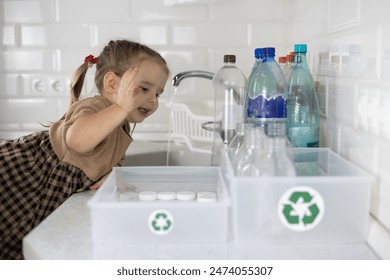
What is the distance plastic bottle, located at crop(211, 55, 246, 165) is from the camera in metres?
1.12

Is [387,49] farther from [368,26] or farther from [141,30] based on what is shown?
[141,30]

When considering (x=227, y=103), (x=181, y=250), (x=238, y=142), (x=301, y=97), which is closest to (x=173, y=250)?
(x=181, y=250)

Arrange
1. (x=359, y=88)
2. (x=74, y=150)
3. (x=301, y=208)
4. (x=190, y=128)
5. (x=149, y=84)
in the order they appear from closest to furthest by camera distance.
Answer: (x=301, y=208) → (x=359, y=88) → (x=74, y=150) → (x=149, y=84) → (x=190, y=128)

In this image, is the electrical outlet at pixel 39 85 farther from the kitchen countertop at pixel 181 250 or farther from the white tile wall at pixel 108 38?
the kitchen countertop at pixel 181 250

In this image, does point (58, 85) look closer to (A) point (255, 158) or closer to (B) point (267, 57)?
(B) point (267, 57)

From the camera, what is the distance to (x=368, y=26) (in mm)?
730

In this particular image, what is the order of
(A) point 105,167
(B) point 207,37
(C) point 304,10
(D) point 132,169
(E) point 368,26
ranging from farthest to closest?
(B) point 207,37, (C) point 304,10, (A) point 105,167, (D) point 132,169, (E) point 368,26

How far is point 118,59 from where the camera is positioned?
4.34ft

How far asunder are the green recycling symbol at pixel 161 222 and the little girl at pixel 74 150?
391 millimetres

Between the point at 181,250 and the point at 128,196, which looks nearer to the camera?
the point at 181,250

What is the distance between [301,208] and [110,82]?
79 centimetres
